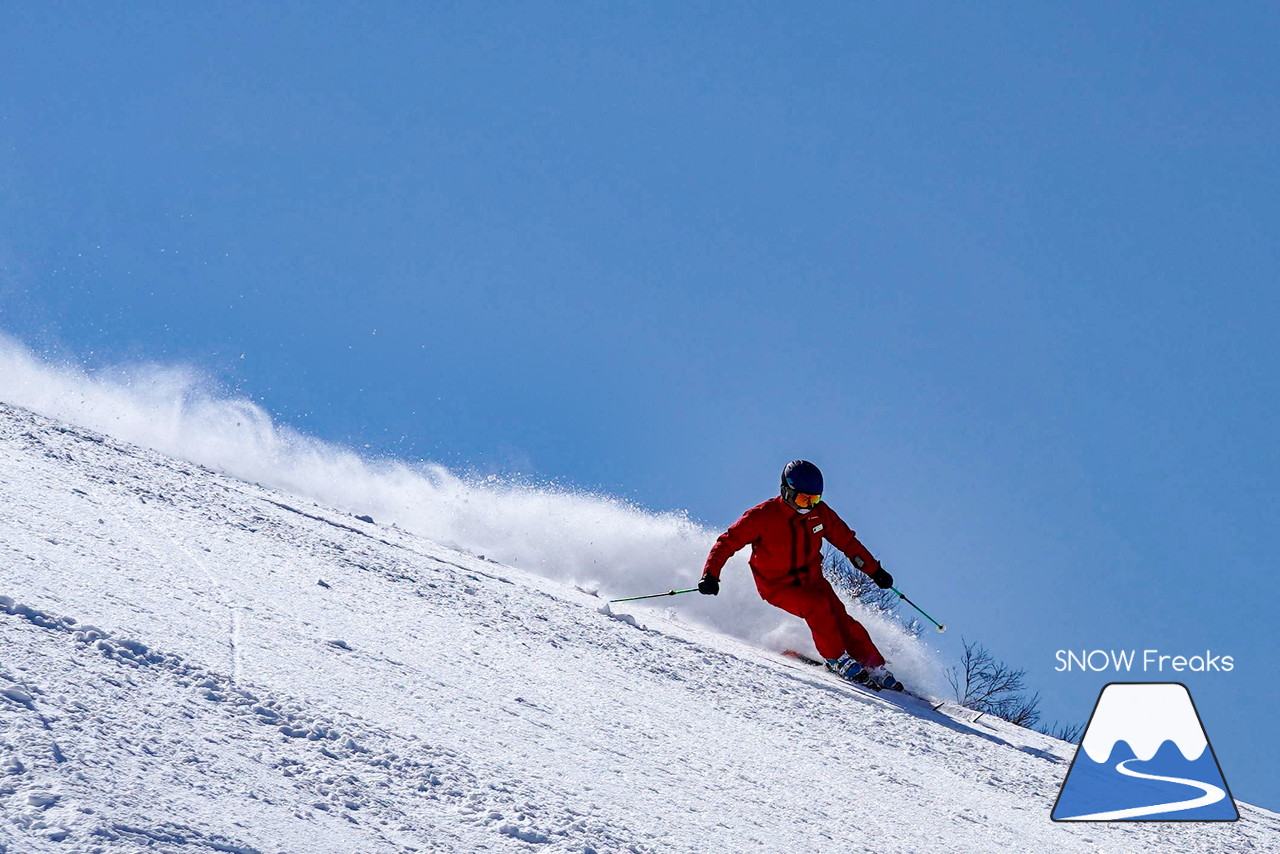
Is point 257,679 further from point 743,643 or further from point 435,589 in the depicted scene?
point 743,643

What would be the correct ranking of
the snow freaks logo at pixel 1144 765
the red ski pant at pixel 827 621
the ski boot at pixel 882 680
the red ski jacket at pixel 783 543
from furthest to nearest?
1. the red ski jacket at pixel 783 543
2. the red ski pant at pixel 827 621
3. the ski boot at pixel 882 680
4. the snow freaks logo at pixel 1144 765

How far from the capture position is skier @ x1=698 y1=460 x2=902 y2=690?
26.9ft

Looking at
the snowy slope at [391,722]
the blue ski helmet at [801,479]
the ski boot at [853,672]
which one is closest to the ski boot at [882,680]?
the ski boot at [853,672]

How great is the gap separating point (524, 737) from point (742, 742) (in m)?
1.21

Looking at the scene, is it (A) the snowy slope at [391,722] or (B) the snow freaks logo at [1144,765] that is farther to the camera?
(B) the snow freaks logo at [1144,765]

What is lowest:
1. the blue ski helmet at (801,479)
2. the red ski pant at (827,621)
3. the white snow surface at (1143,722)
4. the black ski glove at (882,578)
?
the white snow surface at (1143,722)

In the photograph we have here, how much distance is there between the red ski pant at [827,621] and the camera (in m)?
8.05

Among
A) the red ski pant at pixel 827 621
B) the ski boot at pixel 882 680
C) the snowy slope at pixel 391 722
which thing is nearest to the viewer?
the snowy slope at pixel 391 722

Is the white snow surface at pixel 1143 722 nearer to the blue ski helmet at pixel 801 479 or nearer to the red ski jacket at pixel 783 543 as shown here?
the red ski jacket at pixel 783 543

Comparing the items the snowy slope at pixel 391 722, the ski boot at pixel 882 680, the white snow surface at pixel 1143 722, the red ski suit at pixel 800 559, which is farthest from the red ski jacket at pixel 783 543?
the white snow surface at pixel 1143 722

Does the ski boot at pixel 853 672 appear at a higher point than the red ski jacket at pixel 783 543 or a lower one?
lower

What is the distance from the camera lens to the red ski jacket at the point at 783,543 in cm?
844

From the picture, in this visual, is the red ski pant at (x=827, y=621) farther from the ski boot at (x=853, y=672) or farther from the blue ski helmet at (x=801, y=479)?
the blue ski helmet at (x=801, y=479)

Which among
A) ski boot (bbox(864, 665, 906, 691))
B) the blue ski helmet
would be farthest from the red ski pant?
the blue ski helmet
